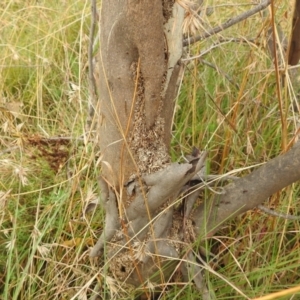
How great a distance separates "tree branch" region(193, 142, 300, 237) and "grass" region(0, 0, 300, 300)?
5cm

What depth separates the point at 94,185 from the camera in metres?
1.34

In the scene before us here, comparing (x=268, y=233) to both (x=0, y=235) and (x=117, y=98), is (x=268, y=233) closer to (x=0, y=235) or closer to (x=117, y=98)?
(x=117, y=98)

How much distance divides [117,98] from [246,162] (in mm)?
463

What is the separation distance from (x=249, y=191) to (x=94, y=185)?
1.53ft

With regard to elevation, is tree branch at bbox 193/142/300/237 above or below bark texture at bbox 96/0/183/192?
below

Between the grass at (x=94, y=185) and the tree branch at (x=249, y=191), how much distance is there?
0.15ft

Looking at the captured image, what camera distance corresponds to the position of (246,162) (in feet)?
4.25

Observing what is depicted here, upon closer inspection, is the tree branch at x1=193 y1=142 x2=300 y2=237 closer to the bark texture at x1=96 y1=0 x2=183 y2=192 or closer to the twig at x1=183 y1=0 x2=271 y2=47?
the bark texture at x1=96 y1=0 x2=183 y2=192

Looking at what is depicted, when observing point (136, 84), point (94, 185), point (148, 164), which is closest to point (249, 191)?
point (148, 164)

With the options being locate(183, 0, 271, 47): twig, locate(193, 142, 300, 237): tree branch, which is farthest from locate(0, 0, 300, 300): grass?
locate(183, 0, 271, 47): twig

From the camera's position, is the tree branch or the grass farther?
the grass

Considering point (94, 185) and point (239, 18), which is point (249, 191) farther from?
point (94, 185)

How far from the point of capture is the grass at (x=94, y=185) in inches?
45.5

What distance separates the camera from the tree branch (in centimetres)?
100
